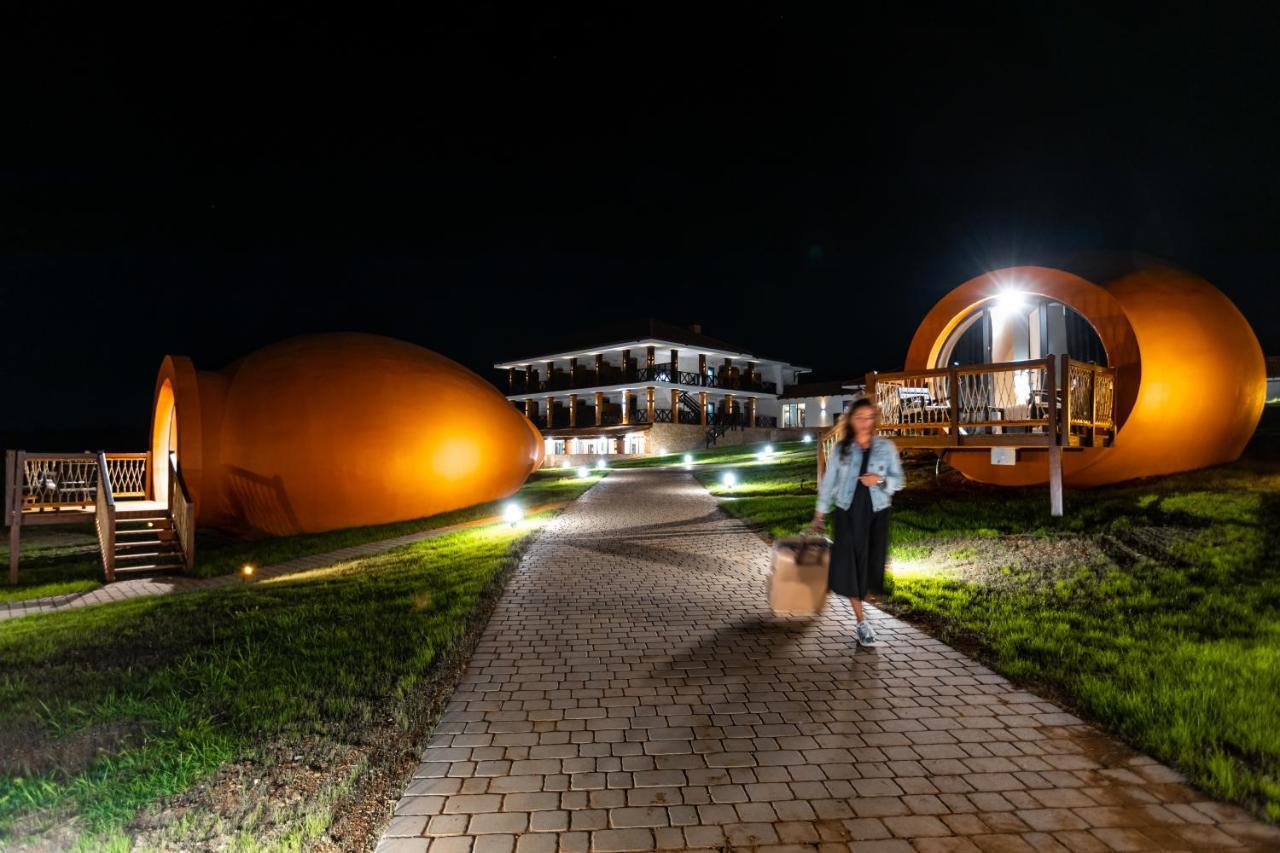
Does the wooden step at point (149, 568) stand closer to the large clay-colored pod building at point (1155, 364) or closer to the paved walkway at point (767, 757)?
the paved walkway at point (767, 757)

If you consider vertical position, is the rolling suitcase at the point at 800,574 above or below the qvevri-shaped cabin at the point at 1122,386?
below

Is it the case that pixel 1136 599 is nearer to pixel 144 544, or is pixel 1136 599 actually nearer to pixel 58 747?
pixel 58 747

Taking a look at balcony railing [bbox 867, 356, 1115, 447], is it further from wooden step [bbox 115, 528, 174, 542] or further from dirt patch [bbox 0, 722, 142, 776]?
wooden step [bbox 115, 528, 174, 542]

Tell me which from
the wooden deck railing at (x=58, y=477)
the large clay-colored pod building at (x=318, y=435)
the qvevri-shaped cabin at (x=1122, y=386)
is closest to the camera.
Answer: the qvevri-shaped cabin at (x=1122, y=386)

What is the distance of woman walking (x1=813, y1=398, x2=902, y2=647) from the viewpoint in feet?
18.2

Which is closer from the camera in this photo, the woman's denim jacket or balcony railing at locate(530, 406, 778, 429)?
the woman's denim jacket

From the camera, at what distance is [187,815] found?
3102 mm

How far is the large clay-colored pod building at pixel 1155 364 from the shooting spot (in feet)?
34.0

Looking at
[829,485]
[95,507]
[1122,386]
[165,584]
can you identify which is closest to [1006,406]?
[1122,386]

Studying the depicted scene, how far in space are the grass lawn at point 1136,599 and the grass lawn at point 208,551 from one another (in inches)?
297

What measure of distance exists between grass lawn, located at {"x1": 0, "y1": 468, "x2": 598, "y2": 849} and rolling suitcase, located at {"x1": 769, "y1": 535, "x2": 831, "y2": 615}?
9.64 ft

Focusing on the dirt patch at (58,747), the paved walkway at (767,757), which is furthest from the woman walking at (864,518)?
the dirt patch at (58,747)

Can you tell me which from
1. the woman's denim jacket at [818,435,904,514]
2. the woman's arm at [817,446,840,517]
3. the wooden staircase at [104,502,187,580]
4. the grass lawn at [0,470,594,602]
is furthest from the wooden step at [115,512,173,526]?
the woman's denim jacket at [818,435,904,514]

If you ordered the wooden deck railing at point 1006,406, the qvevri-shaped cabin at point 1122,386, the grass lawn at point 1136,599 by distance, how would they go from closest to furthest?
the grass lawn at point 1136,599 < the wooden deck railing at point 1006,406 < the qvevri-shaped cabin at point 1122,386
